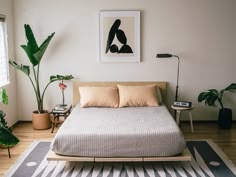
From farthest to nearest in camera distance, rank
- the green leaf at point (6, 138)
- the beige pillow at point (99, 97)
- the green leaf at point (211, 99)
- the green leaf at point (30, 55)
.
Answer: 1. the green leaf at point (211, 99)
2. the green leaf at point (30, 55)
3. the beige pillow at point (99, 97)
4. the green leaf at point (6, 138)

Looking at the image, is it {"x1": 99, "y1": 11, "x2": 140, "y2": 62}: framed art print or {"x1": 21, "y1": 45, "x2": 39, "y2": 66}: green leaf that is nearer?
{"x1": 21, "y1": 45, "x2": 39, "y2": 66}: green leaf

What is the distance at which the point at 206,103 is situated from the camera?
509cm

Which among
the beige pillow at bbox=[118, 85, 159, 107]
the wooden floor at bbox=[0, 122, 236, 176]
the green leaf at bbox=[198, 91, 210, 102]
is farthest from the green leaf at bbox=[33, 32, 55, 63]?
the green leaf at bbox=[198, 91, 210, 102]

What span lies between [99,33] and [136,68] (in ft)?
2.79

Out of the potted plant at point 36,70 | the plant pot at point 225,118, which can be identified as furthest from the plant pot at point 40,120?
the plant pot at point 225,118

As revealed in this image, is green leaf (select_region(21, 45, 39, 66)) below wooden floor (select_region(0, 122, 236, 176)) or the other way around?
the other way around

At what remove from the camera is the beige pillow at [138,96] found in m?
4.63

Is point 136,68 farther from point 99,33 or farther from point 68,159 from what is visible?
point 68,159

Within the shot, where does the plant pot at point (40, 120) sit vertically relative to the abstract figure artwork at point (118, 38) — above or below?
below

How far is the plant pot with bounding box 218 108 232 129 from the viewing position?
496cm

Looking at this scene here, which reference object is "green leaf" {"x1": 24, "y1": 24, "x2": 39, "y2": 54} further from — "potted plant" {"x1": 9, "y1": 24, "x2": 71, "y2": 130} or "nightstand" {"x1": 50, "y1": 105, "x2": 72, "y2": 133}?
"nightstand" {"x1": 50, "y1": 105, "x2": 72, "y2": 133}

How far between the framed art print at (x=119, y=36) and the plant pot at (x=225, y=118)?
5.38ft

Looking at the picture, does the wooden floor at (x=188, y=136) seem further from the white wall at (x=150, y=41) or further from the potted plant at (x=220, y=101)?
the white wall at (x=150, y=41)

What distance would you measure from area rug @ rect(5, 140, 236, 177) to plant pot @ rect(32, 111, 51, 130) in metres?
1.11
